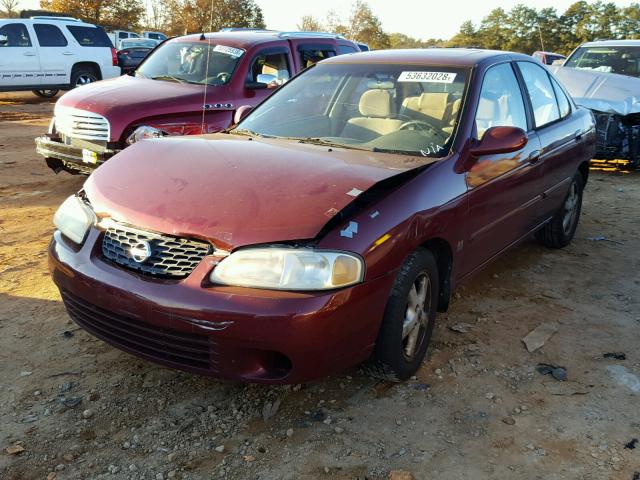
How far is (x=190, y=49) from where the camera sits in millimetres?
7457

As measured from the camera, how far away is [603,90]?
8.80m

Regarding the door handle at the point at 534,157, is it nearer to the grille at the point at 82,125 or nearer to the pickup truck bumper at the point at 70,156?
the pickup truck bumper at the point at 70,156

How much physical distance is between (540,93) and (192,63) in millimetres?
4223

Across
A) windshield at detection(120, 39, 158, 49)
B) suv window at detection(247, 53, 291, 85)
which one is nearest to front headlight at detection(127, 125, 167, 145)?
suv window at detection(247, 53, 291, 85)

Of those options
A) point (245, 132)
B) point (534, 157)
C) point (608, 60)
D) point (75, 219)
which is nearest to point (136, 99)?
point (245, 132)

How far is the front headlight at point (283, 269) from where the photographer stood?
252 centimetres

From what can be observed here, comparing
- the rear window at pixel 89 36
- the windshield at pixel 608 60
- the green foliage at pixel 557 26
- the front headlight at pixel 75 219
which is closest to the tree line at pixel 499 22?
the green foliage at pixel 557 26

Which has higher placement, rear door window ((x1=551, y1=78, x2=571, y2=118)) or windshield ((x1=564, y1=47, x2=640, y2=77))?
rear door window ((x1=551, y1=78, x2=571, y2=118))

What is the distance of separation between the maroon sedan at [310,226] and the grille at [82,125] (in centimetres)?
264

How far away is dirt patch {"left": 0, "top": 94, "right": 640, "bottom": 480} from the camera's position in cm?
255

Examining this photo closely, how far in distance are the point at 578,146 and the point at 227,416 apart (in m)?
3.77

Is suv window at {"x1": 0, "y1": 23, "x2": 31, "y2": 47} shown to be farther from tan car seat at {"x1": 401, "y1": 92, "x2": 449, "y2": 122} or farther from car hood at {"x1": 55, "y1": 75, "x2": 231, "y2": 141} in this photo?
tan car seat at {"x1": 401, "y1": 92, "x2": 449, "y2": 122}

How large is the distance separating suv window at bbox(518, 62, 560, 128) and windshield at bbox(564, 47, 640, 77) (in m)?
5.71

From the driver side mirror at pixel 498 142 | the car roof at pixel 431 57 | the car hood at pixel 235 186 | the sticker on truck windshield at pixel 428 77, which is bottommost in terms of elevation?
the car hood at pixel 235 186
